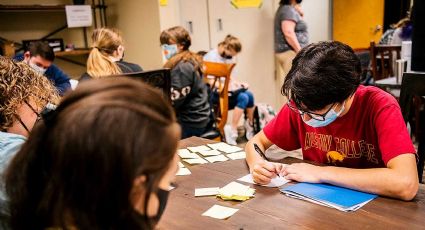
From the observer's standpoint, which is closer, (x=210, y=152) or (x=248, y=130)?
(x=210, y=152)

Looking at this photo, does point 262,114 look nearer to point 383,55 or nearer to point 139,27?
point 383,55

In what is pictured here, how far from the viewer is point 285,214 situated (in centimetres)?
108

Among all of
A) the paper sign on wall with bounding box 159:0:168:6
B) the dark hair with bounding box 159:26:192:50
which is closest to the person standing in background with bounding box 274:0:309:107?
the paper sign on wall with bounding box 159:0:168:6

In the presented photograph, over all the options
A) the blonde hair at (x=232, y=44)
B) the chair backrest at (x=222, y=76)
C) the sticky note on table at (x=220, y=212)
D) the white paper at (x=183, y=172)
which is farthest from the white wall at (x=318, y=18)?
the sticky note on table at (x=220, y=212)

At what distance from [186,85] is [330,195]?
5.96ft

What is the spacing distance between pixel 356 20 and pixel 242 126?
9.27 ft

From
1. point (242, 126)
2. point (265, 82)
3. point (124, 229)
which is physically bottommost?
point (242, 126)

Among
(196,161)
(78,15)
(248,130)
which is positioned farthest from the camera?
(248,130)

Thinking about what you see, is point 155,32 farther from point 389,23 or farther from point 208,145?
point 389,23

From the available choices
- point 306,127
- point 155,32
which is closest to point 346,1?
point 155,32

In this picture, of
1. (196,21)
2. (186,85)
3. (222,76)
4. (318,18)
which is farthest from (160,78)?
(318,18)

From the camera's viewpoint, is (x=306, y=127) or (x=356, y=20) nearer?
(x=306, y=127)

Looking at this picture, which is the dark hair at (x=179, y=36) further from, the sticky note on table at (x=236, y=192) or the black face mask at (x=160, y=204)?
the black face mask at (x=160, y=204)

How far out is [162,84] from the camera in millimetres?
2385
